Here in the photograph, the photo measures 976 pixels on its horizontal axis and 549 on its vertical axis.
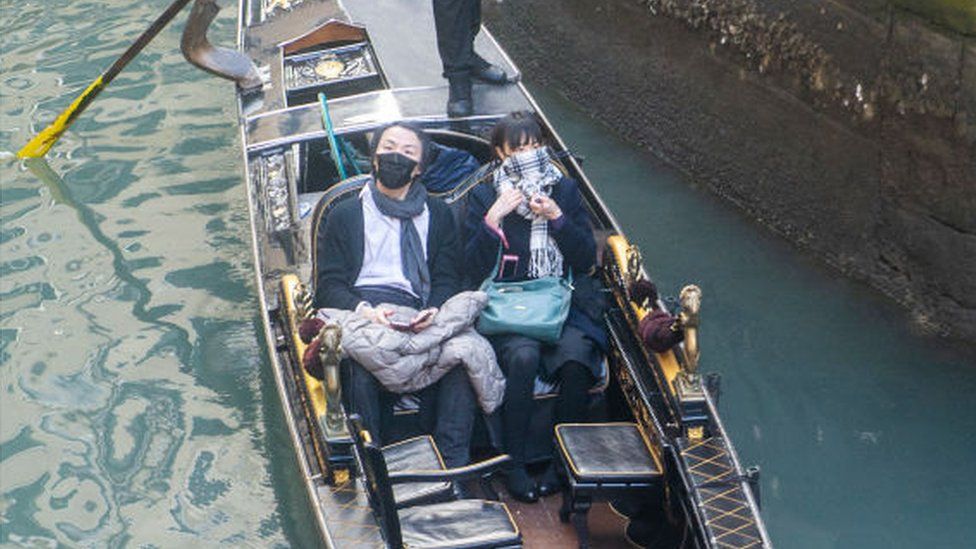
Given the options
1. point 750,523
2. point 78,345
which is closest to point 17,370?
point 78,345

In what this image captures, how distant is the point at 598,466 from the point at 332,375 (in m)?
0.76

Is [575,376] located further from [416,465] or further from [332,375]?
[332,375]

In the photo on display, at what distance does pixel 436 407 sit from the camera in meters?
4.28

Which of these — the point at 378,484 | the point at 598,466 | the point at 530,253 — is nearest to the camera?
the point at 378,484

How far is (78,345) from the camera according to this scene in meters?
6.08

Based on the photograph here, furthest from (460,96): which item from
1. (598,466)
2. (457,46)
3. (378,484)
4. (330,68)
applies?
(378,484)

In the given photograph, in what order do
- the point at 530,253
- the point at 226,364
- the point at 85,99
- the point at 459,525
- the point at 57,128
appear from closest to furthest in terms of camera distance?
the point at 459,525 < the point at 530,253 < the point at 226,364 < the point at 85,99 < the point at 57,128

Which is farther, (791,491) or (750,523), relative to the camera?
(791,491)

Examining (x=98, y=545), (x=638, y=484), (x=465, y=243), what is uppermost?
(x=465, y=243)

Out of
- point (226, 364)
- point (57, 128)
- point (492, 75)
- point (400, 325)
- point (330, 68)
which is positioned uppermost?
point (492, 75)

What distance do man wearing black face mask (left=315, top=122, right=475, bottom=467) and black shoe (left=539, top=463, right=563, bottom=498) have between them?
313 millimetres

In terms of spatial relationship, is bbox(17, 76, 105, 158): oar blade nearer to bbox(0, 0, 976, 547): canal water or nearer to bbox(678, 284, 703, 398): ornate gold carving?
bbox(0, 0, 976, 547): canal water

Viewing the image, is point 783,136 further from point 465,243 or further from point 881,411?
point 465,243

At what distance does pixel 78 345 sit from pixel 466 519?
9.43ft
